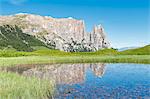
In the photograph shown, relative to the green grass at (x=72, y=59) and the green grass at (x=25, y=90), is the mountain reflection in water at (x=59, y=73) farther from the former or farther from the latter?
the green grass at (x=72, y=59)

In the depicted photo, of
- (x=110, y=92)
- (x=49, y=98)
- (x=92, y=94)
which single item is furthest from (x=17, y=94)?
(x=110, y=92)

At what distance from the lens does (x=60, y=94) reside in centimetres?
2269

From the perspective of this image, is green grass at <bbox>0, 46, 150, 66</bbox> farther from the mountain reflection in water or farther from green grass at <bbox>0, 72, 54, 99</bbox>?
green grass at <bbox>0, 72, 54, 99</bbox>

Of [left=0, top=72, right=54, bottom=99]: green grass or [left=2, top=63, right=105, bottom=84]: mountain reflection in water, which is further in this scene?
[left=2, top=63, right=105, bottom=84]: mountain reflection in water

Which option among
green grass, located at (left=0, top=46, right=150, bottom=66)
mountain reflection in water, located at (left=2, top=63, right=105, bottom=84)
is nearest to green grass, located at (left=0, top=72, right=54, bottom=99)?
mountain reflection in water, located at (left=2, top=63, right=105, bottom=84)

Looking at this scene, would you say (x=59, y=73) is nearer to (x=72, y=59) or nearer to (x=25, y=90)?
(x=25, y=90)

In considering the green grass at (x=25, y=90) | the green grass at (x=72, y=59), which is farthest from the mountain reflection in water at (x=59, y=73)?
the green grass at (x=72, y=59)

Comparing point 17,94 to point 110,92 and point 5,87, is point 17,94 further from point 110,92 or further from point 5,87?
point 110,92

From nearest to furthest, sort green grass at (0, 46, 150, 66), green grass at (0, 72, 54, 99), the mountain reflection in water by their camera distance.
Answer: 1. green grass at (0, 72, 54, 99)
2. the mountain reflection in water
3. green grass at (0, 46, 150, 66)

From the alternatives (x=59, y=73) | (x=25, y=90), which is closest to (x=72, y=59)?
(x=59, y=73)

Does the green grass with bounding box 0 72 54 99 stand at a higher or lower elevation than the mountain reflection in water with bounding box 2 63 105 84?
higher

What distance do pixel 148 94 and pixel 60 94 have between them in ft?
24.0

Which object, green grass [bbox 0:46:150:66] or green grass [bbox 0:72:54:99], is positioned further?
green grass [bbox 0:46:150:66]

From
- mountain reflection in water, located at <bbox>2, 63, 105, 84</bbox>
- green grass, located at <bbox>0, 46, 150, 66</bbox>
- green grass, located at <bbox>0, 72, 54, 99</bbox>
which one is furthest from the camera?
green grass, located at <bbox>0, 46, 150, 66</bbox>
